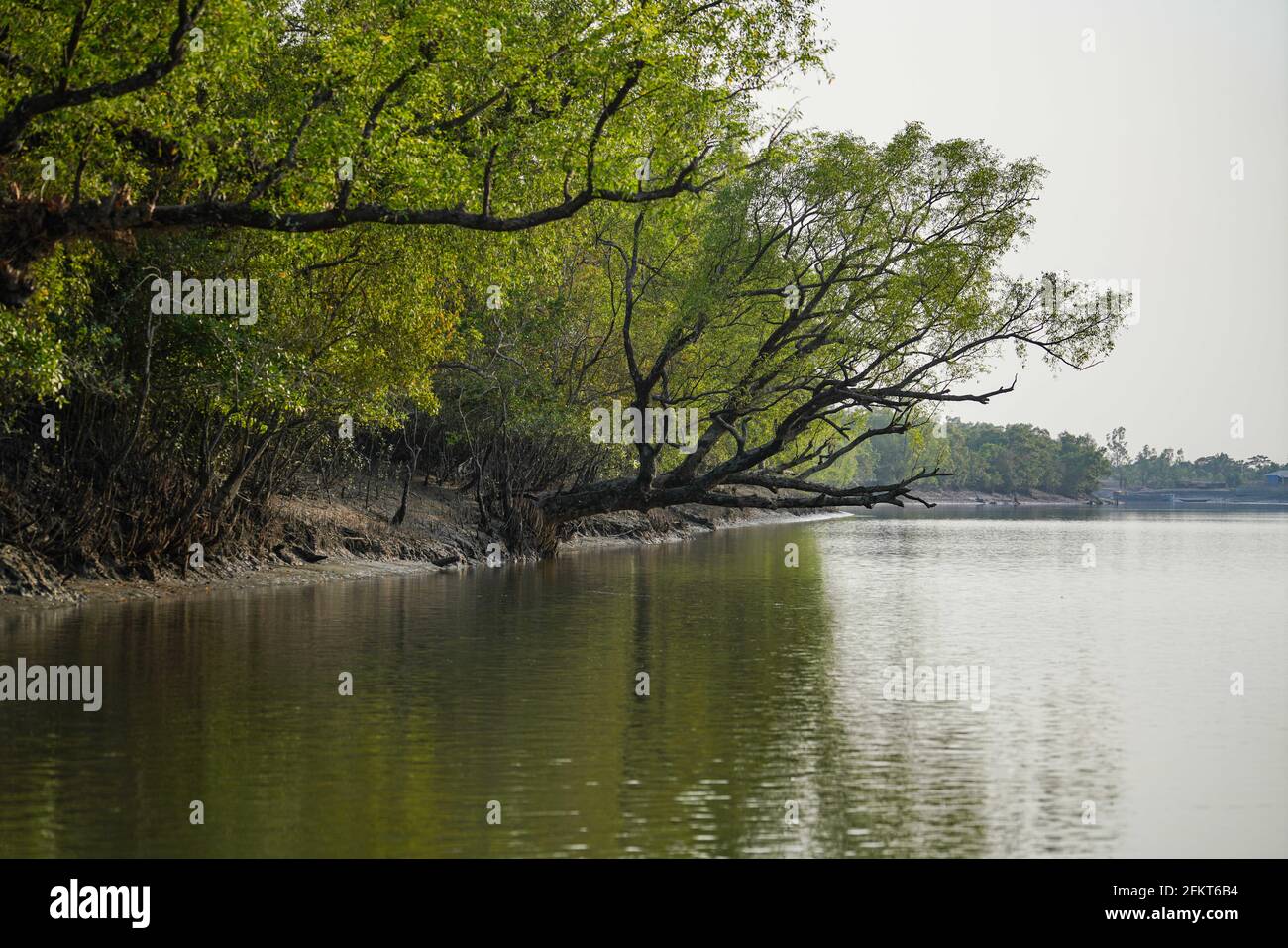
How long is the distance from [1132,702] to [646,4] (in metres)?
13.0

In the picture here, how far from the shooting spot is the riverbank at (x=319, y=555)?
25.1 metres

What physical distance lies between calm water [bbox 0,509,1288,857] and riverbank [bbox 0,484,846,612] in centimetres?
114

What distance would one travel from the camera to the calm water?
35.8 ft

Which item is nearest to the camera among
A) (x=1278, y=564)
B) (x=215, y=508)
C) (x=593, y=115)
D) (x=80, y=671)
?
(x=80, y=671)

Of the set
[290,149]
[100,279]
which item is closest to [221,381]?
[100,279]

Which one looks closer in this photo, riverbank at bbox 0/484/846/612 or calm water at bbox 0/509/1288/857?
calm water at bbox 0/509/1288/857

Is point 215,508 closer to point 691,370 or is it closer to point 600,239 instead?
point 600,239

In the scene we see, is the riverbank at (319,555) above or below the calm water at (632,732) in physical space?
above

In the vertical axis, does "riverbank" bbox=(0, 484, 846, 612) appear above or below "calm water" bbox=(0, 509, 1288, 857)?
above

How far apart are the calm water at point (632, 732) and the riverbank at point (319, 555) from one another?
1141 mm

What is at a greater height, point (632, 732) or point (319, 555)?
point (319, 555)

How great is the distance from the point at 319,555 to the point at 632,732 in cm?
2181

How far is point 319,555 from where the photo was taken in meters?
35.0
